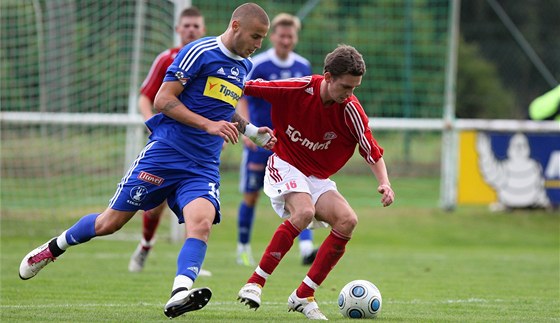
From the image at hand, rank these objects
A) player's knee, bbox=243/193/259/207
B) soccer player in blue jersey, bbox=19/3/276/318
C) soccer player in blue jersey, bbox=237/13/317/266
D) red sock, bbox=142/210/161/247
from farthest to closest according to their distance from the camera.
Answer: player's knee, bbox=243/193/259/207, soccer player in blue jersey, bbox=237/13/317/266, red sock, bbox=142/210/161/247, soccer player in blue jersey, bbox=19/3/276/318

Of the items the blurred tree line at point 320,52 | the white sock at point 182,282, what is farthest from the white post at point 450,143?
the white sock at point 182,282

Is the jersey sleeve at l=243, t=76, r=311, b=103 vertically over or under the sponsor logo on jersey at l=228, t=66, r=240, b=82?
under

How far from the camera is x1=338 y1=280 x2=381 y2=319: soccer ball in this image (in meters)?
6.16

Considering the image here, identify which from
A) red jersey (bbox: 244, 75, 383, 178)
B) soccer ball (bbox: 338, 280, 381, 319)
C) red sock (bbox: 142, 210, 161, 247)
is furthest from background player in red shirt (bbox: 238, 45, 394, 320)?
red sock (bbox: 142, 210, 161, 247)

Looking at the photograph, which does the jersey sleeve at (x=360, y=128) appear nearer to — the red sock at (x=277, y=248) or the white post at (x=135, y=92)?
the red sock at (x=277, y=248)

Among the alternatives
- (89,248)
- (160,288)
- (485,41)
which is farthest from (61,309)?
(485,41)

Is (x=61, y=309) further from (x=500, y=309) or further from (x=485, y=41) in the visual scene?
(x=485, y=41)

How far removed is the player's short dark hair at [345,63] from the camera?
20.4 ft

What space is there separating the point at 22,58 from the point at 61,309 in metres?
7.15

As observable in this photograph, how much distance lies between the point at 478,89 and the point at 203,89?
1737 centimetres

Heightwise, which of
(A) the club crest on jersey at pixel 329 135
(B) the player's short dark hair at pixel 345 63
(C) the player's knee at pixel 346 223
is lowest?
(C) the player's knee at pixel 346 223

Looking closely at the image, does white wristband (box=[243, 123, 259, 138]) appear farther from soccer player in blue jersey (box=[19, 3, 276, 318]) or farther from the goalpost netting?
the goalpost netting

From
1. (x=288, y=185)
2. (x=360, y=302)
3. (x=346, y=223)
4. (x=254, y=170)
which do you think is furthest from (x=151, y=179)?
(x=254, y=170)

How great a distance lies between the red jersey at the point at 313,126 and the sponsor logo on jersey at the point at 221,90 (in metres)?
0.31
